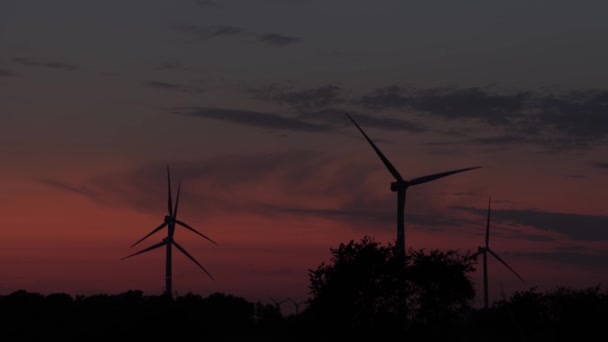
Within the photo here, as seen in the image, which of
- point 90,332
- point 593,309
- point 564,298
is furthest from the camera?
point 90,332

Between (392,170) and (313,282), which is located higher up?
(392,170)

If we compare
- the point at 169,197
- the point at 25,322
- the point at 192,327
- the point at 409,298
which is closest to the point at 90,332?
the point at 192,327

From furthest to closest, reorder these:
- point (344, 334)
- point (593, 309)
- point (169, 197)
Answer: point (169, 197)
point (593, 309)
point (344, 334)

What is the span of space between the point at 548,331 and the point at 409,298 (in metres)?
40.2

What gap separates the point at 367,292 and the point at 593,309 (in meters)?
34.2

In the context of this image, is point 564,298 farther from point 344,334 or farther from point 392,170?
point 344,334

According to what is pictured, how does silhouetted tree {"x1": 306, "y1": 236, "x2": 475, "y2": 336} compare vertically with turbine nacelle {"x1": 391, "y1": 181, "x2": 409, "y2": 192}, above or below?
below

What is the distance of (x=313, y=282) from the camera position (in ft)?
346

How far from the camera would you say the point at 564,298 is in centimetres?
13175

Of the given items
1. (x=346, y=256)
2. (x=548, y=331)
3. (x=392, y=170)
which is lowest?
(x=548, y=331)

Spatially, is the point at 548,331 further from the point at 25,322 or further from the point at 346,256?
the point at 25,322

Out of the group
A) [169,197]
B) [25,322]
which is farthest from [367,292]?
[25,322]

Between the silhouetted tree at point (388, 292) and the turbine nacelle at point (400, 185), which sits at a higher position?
the turbine nacelle at point (400, 185)

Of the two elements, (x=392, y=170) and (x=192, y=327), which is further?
(x=192, y=327)
